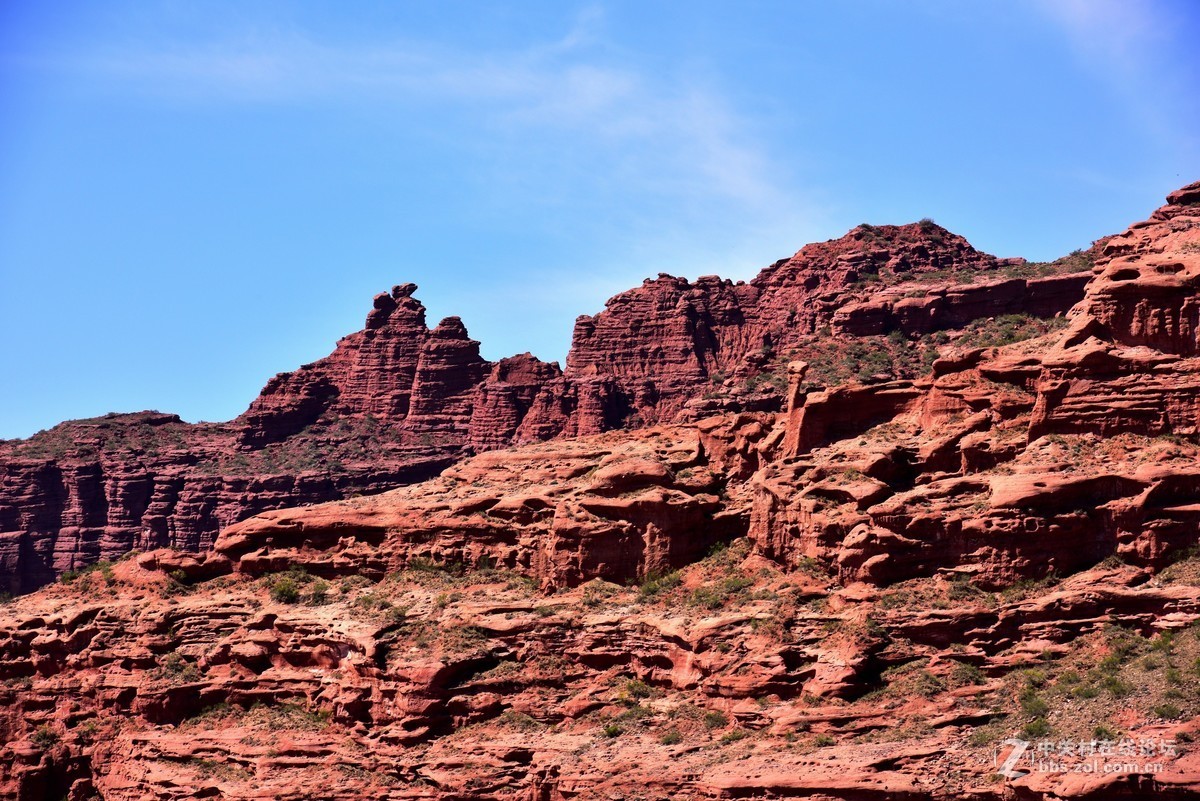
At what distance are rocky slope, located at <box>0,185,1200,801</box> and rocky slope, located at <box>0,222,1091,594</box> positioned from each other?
19.5 meters

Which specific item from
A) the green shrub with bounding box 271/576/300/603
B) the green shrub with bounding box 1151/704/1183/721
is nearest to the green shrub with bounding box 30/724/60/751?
the green shrub with bounding box 271/576/300/603

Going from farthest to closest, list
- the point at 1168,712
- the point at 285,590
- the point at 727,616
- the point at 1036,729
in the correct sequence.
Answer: the point at 285,590 < the point at 727,616 < the point at 1036,729 < the point at 1168,712

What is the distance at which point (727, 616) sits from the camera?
66.8 meters

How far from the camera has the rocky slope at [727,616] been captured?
5928cm

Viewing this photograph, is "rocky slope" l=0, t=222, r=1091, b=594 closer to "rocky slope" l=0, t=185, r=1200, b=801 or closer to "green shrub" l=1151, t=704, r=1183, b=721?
"rocky slope" l=0, t=185, r=1200, b=801

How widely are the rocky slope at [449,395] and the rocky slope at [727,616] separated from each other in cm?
1948

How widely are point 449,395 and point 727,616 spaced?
71.2 m

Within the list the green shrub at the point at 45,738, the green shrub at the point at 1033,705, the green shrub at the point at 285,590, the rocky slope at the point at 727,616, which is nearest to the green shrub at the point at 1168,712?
the rocky slope at the point at 727,616

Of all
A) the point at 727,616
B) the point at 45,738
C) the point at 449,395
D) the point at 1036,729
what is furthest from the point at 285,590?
the point at 449,395

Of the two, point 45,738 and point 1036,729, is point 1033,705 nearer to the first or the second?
point 1036,729

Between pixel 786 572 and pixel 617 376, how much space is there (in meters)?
58.5

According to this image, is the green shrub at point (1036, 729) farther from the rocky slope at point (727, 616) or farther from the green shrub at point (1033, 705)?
the green shrub at point (1033, 705)

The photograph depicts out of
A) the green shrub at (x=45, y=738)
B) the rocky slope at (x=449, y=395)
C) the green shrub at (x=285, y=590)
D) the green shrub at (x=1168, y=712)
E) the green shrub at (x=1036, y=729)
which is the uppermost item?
the rocky slope at (x=449, y=395)

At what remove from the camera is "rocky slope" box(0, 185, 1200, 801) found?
194 feet
